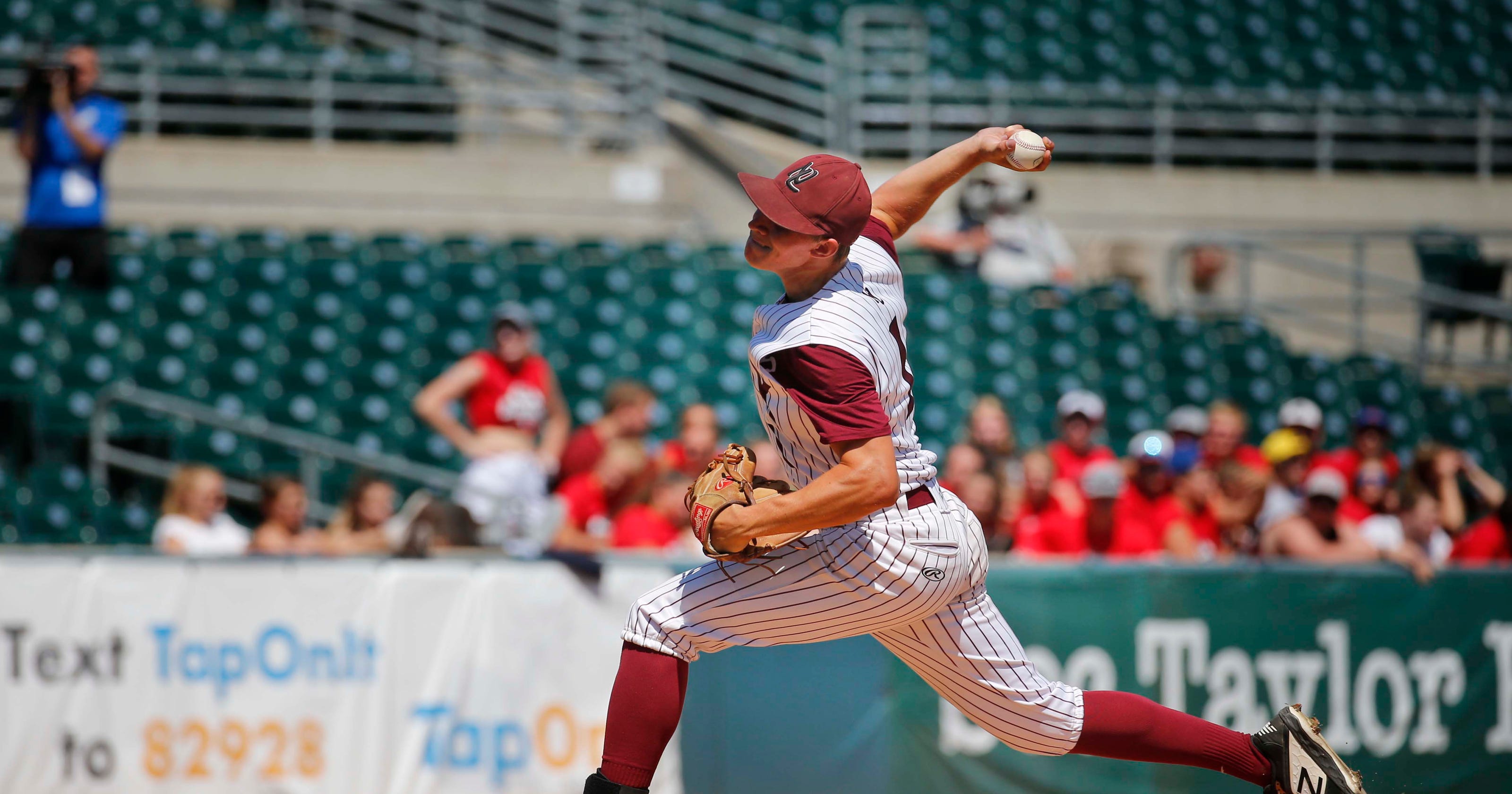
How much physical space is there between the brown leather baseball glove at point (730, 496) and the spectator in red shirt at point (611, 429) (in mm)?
3784

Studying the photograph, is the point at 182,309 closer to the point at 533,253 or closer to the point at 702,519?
the point at 533,253

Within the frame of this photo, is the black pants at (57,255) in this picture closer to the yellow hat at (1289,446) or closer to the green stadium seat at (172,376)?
the green stadium seat at (172,376)

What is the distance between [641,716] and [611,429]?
4107mm

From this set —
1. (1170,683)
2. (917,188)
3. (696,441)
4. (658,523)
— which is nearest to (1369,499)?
(1170,683)

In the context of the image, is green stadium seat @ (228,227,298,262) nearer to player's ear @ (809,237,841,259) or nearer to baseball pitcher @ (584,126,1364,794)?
baseball pitcher @ (584,126,1364,794)

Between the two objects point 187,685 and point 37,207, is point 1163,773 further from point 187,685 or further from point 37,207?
point 37,207

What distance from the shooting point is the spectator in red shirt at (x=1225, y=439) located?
773 centimetres

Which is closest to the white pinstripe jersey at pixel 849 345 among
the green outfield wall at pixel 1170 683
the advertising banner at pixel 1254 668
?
the green outfield wall at pixel 1170 683

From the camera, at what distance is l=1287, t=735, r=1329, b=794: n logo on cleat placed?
3.68 m

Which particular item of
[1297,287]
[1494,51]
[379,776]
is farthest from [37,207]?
[1494,51]

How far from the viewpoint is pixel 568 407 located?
925 centimetres

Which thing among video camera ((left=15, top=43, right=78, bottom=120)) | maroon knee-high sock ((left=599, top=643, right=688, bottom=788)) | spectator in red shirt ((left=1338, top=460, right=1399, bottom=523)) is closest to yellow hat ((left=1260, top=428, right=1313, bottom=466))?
spectator in red shirt ((left=1338, top=460, right=1399, bottom=523))

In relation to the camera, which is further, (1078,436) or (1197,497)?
(1078,436)

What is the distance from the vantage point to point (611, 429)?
747 centimetres
